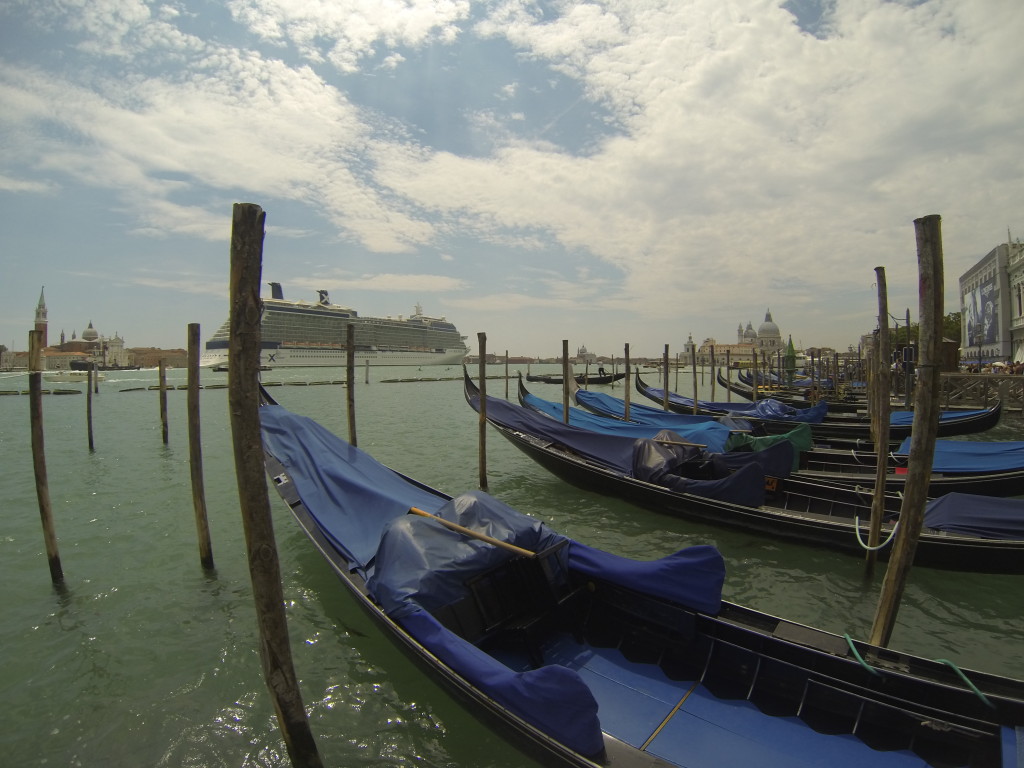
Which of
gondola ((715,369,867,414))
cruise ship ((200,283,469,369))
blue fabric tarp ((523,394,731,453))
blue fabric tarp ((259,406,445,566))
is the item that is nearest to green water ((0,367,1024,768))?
blue fabric tarp ((259,406,445,566))

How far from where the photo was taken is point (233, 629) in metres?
3.76

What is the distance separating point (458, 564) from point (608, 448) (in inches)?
173

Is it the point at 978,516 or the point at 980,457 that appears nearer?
the point at 978,516

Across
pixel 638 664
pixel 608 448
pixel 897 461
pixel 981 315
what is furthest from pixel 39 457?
pixel 981 315

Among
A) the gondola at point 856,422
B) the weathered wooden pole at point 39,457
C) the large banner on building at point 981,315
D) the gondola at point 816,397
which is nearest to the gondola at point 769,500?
the gondola at point 856,422

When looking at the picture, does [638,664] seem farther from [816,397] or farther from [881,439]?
[816,397]

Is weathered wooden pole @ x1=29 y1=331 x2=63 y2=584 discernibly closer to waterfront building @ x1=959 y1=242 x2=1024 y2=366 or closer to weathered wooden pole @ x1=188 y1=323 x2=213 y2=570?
weathered wooden pole @ x1=188 y1=323 x2=213 y2=570

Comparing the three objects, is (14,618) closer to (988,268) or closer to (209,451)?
(209,451)

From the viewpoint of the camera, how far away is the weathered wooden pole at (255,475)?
199cm

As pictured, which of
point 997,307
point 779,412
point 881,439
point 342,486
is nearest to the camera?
point 881,439

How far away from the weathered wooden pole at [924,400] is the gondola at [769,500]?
130 cm

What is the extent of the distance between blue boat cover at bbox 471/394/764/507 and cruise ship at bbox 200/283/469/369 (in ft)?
137

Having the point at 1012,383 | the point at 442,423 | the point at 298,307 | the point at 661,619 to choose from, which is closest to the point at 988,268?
the point at 1012,383

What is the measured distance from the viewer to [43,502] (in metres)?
4.31
